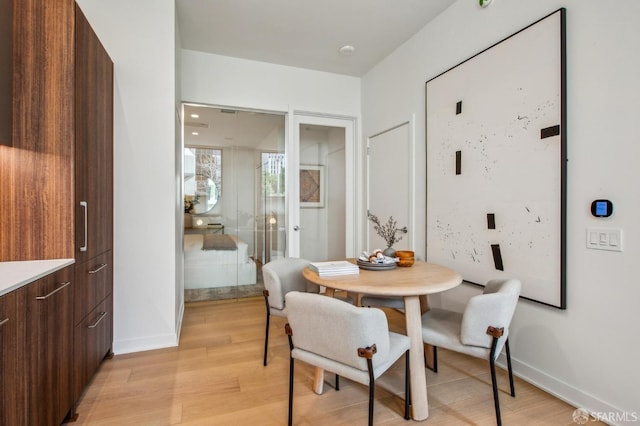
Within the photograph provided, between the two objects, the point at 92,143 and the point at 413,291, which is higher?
the point at 92,143

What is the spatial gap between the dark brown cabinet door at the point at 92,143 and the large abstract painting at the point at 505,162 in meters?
2.61

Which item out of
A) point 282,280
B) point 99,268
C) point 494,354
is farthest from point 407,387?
point 99,268

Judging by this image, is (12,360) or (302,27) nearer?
(12,360)

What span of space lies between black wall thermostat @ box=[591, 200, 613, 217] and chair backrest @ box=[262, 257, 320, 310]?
183cm

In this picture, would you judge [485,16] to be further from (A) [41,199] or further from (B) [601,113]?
(A) [41,199]

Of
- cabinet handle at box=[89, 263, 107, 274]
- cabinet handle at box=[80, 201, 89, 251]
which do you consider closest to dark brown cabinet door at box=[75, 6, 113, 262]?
cabinet handle at box=[80, 201, 89, 251]

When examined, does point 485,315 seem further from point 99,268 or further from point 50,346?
point 99,268

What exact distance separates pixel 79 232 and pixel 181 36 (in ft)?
7.74

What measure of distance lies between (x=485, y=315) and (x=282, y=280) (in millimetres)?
1433

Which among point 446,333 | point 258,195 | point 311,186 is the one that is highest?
point 311,186

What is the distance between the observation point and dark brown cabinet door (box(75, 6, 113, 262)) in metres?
1.81

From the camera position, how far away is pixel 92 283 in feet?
6.61

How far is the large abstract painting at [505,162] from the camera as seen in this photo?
1936mm

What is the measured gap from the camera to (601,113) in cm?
171
